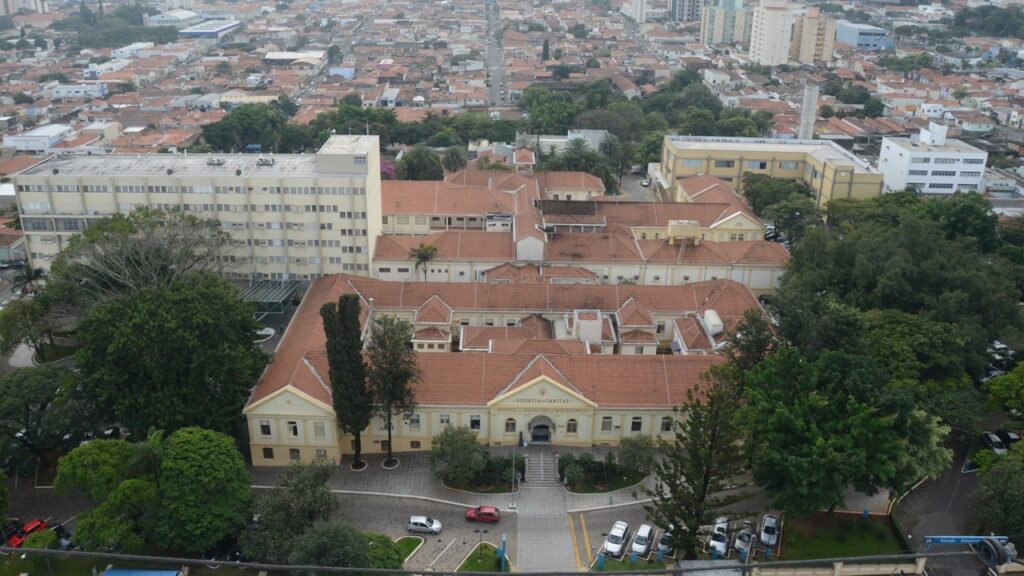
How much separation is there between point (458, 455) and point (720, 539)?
494 inches

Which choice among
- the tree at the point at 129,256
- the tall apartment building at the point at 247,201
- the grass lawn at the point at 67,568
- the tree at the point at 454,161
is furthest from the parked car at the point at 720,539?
the tree at the point at 454,161

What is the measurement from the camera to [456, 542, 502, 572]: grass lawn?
112 ft

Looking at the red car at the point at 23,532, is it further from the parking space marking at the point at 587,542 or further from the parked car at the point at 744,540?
the parked car at the point at 744,540

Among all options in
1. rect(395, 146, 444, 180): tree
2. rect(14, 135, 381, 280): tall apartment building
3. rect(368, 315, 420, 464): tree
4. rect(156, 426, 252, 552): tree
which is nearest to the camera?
rect(156, 426, 252, 552): tree

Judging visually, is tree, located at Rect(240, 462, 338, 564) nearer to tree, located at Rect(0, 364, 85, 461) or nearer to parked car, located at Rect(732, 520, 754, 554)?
tree, located at Rect(0, 364, 85, 461)

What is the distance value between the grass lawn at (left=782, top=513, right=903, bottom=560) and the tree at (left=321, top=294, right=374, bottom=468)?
20.6m

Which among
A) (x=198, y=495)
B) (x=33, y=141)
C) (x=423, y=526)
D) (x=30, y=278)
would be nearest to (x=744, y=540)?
(x=423, y=526)

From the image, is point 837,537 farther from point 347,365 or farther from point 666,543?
point 347,365

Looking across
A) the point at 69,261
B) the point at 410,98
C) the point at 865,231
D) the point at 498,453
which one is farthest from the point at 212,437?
the point at 410,98

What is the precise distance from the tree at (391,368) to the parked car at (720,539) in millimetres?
15496

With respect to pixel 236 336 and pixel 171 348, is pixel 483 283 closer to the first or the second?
pixel 236 336

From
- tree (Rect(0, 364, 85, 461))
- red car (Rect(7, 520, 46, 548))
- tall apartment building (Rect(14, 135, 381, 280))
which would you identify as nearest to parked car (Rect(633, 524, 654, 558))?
red car (Rect(7, 520, 46, 548))

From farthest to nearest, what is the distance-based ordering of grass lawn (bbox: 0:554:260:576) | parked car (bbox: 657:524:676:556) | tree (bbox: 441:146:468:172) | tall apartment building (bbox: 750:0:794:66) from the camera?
tall apartment building (bbox: 750:0:794:66) → tree (bbox: 441:146:468:172) → grass lawn (bbox: 0:554:260:576) → parked car (bbox: 657:524:676:556)

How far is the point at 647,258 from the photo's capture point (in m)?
59.7
